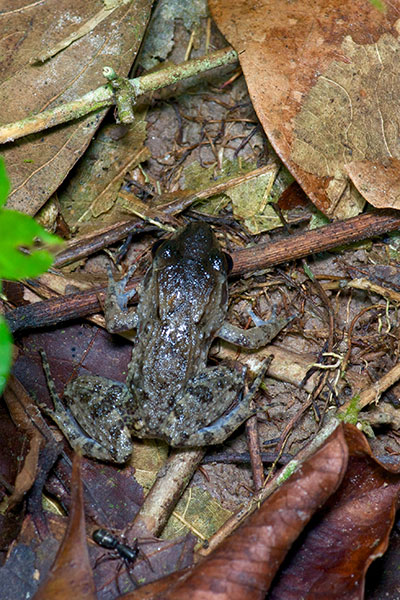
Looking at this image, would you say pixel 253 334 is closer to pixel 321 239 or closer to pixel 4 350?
pixel 321 239

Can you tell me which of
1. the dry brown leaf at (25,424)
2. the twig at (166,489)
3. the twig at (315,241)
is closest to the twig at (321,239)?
the twig at (315,241)

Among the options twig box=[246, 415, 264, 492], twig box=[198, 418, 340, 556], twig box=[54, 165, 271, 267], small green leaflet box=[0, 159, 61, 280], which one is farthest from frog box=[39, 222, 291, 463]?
small green leaflet box=[0, 159, 61, 280]

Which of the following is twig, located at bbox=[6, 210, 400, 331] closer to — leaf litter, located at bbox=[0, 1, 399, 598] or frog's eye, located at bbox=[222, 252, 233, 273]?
frog's eye, located at bbox=[222, 252, 233, 273]

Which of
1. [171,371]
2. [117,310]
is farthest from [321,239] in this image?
[117,310]

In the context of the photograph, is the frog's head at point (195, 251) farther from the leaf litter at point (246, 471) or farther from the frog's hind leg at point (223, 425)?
the frog's hind leg at point (223, 425)

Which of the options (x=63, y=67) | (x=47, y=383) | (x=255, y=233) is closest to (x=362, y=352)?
(x=255, y=233)

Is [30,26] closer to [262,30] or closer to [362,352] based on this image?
[262,30]
